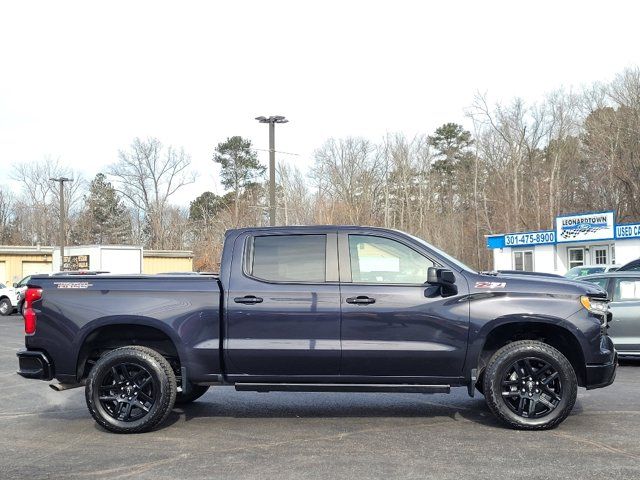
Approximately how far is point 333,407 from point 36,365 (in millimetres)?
3107

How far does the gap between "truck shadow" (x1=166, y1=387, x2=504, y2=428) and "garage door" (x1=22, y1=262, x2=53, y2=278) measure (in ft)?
145

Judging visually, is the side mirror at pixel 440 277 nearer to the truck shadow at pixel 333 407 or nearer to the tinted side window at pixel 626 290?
the truck shadow at pixel 333 407

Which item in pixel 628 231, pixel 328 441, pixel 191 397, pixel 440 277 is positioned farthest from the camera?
pixel 628 231

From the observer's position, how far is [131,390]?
22.2ft

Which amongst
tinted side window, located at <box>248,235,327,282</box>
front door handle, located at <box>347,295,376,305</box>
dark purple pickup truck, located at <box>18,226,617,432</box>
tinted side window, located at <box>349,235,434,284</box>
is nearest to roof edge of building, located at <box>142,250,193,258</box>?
dark purple pickup truck, located at <box>18,226,617,432</box>

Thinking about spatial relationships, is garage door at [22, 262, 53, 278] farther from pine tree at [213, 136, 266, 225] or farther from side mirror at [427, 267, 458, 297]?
side mirror at [427, 267, 458, 297]

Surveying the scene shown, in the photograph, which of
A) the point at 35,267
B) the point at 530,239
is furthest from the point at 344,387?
the point at 35,267

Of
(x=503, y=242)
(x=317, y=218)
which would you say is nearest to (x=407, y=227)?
(x=317, y=218)

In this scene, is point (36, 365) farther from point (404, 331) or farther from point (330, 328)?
point (404, 331)

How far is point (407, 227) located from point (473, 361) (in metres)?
54.9

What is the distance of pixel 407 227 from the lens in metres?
61.1

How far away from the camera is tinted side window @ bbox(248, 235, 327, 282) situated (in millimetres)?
6742

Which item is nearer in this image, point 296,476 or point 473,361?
point 296,476

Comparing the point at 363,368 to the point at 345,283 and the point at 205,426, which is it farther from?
the point at 205,426
